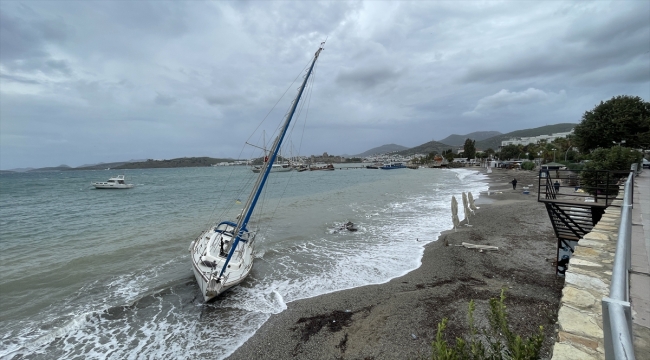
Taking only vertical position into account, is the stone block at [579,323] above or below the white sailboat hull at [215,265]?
above

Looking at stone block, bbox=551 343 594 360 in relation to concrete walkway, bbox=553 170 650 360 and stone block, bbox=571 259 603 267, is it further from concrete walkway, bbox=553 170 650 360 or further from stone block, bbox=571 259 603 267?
stone block, bbox=571 259 603 267

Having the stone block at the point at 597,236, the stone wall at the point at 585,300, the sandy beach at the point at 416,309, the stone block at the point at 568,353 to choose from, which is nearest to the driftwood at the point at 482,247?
the sandy beach at the point at 416,309

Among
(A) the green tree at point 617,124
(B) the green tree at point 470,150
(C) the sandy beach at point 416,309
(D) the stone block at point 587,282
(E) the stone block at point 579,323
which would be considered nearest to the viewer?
(E) the stone block at point 579,323

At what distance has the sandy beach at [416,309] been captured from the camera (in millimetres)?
6701

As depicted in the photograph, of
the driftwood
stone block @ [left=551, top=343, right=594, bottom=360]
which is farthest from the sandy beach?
stone block @ [left=551, top=343, right=594, bottom=360]

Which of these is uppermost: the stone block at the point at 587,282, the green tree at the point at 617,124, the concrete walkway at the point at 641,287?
the green tree at the point at 617,124

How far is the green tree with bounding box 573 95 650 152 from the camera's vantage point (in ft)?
102

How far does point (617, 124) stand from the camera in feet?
103

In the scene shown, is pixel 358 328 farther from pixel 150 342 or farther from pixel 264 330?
pixel 150 342

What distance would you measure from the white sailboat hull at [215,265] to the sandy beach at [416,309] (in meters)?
2.38

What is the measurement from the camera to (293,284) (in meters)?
10.8

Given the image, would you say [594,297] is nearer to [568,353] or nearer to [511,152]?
[568,353]

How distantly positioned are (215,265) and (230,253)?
1.02m

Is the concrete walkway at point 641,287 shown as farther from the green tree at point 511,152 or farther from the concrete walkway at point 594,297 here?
the green tree at point 511,152
